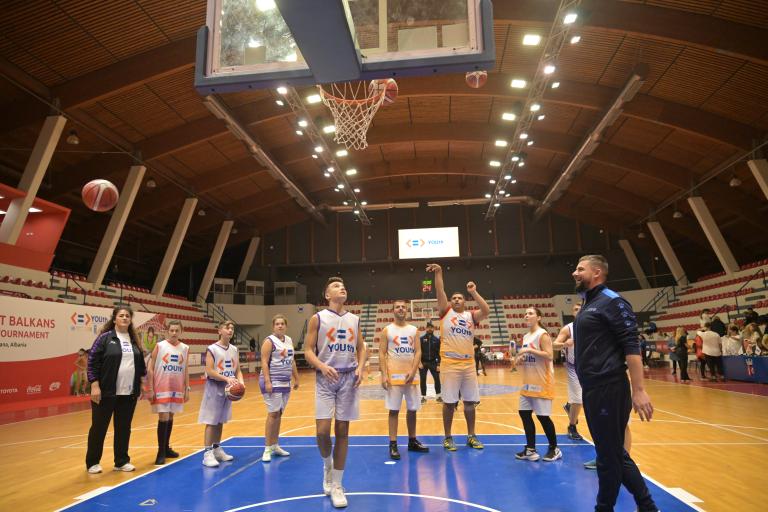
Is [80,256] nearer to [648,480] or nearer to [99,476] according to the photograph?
[99,476]

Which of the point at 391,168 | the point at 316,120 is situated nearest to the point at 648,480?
the point at 316,120

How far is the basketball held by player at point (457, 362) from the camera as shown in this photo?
585 cm

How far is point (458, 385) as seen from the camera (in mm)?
5887

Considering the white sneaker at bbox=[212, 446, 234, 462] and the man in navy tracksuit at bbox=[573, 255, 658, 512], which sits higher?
the man in navy tracksuit at bbox=[573, 255, 658, 512]

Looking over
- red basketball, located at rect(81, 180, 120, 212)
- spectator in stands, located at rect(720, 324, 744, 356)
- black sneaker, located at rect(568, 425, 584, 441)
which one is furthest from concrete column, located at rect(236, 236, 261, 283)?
black sneaker, located at rect(568, 425, 584, 441)

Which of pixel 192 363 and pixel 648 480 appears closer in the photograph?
pixel 648 480

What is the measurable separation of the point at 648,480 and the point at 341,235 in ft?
88.7

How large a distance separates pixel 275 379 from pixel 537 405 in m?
3.15

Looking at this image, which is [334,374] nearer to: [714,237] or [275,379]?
[275,379]

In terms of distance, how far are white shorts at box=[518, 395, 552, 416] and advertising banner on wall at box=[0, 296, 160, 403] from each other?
11665mm

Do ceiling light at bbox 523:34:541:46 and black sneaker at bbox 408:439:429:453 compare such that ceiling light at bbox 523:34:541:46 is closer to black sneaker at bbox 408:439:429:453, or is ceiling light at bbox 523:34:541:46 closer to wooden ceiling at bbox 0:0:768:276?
wooden ceiling at bbox 0:0:768:276

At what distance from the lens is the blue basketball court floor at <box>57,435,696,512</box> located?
3932 mm

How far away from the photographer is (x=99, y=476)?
5129 millimetres

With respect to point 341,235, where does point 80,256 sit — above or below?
below
